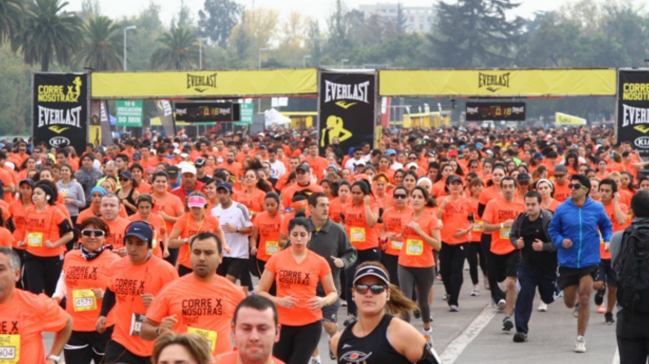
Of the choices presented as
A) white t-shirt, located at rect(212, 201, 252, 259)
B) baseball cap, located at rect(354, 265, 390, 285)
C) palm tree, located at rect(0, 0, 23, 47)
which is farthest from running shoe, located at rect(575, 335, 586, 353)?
palm tree, located at rect(0, 0, 23, 47)

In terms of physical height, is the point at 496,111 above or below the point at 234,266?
above

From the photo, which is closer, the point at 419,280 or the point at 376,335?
the point at 376,335

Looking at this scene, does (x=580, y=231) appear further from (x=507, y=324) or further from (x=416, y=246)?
(x=416, y=246)

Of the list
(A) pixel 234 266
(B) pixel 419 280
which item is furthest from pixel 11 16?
(B) pixel 419 280

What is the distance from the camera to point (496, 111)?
30.7 m

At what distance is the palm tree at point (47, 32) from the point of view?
62281 millimetres

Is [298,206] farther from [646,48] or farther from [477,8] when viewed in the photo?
[646,48]

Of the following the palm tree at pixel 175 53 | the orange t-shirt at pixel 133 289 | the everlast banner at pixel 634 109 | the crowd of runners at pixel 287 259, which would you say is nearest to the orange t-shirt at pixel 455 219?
the crowd of runners at pixel 287 259

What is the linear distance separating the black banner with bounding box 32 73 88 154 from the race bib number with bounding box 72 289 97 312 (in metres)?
20.7

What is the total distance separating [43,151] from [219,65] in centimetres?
10064

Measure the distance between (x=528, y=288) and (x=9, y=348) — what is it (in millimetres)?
6765

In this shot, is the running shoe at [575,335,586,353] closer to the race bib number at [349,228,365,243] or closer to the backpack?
the race bib number at [349,228,365,243]

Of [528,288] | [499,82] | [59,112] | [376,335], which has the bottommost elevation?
[528,288]

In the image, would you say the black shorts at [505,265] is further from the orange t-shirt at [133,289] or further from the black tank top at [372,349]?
the black tank top at [372,349]
